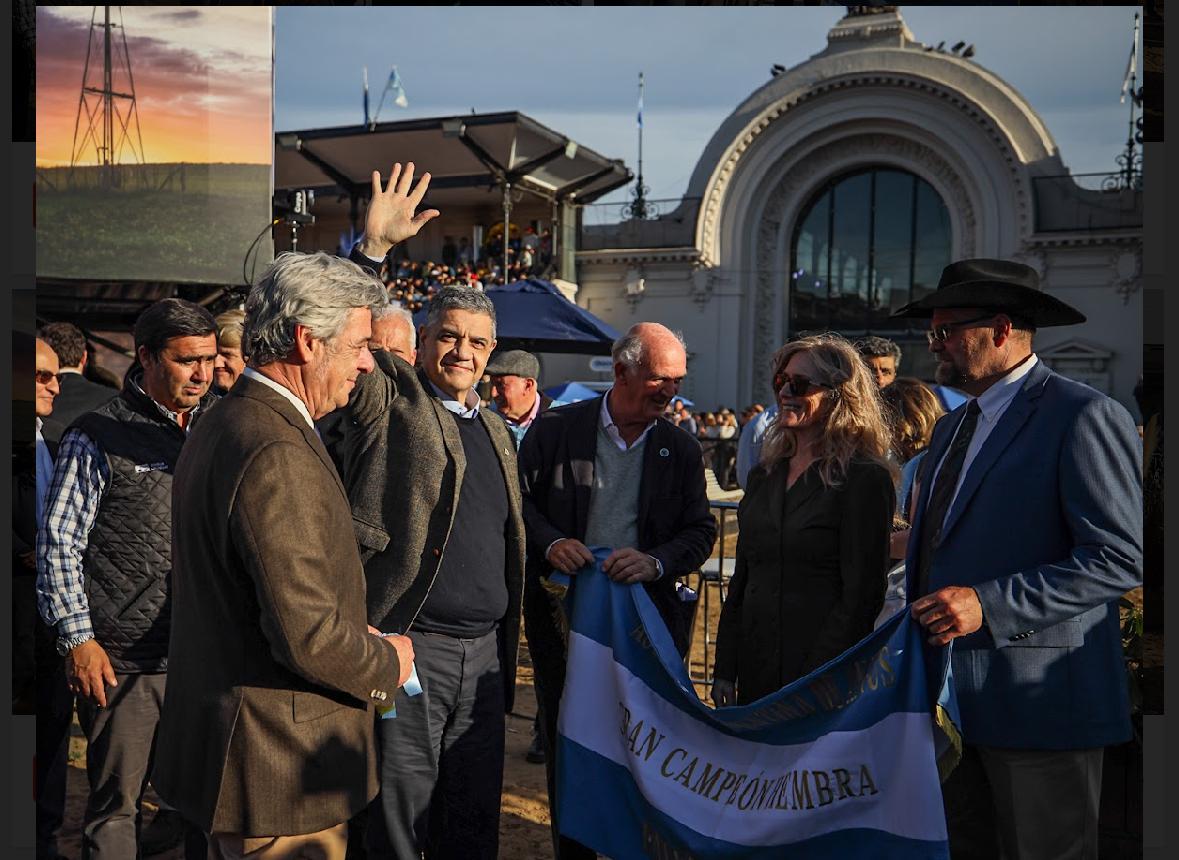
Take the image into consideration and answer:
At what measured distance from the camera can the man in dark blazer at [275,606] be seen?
2.39 meters

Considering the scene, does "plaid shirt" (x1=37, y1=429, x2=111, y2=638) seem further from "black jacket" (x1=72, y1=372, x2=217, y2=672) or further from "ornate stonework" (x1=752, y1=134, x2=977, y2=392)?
"ornate stonework" (x1=752, y1=134, x2=977, y2=392)

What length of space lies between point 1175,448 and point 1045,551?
0.68 metres

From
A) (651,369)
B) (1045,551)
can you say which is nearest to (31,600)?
(651,369)

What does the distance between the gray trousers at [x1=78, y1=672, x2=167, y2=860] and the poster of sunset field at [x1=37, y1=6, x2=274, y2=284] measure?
730 centimetres

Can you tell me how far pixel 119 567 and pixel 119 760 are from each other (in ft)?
2.30

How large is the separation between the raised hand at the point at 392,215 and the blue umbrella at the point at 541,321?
6400 mm

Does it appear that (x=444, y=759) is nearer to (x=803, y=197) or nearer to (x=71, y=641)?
(x=71, y=641)

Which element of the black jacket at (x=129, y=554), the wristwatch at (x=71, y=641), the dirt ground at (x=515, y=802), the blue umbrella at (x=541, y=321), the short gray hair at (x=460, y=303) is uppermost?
the blue umbrella at (x=541, y=321)

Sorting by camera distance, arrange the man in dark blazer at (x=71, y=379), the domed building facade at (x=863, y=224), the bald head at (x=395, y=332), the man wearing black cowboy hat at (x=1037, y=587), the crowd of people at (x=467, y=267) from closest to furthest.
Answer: the man wearing black cowboy hat at (x=1037, y=587)
the bald head at (x=395, y=332)
the man in dark blazer at (x=71, y=379)
the crowd of people at (x=467, y=267)
the domed building facade at (x=863, y=224)

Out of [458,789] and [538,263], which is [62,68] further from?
[538,263]

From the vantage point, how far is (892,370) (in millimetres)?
6121

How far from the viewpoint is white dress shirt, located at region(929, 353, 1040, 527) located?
3219 millimetres

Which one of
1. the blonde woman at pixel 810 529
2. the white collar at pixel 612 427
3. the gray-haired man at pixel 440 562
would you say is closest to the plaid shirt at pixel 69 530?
the gray-haired man at pixel 440 562

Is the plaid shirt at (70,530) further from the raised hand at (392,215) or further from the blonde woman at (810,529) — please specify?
the blonde woman at (810,529)
